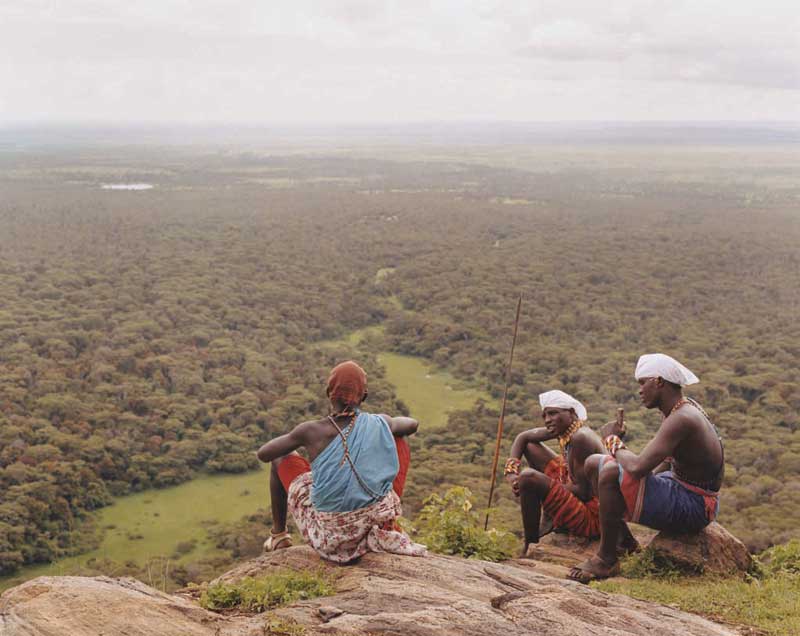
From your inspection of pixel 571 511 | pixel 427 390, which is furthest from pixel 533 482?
pixel 427 390

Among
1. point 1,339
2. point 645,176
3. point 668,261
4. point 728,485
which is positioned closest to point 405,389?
point 728,485

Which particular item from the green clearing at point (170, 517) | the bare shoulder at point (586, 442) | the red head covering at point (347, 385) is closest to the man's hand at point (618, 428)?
the bare shoulder at point (586, 442)

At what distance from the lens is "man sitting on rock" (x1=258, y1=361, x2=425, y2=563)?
→ 4.09m

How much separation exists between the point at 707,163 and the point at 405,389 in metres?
126

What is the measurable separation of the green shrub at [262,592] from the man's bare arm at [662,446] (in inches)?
68.7

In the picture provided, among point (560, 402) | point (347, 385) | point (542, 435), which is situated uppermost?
point (347, 385)

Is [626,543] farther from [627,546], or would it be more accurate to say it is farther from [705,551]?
[705,551]

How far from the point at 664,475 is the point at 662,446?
440 millimetres

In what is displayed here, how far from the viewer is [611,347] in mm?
36281

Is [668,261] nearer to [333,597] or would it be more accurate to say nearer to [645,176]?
[333,597]

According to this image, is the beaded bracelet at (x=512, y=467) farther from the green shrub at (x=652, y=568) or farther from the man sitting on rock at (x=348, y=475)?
the man sitting on rock at (x=348, y=475)

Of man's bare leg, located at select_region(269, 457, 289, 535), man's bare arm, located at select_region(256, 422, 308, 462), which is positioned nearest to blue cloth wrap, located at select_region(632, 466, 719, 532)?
man's bare arm, located at select_region(256, 422, 308, 462)

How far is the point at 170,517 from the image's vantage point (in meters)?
20.4

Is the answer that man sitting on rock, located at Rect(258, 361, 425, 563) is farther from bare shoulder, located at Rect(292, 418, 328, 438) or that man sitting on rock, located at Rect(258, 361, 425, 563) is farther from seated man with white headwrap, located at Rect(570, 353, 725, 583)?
seated man with white headwrap, located at Rect(570, 353, 725, 583)
